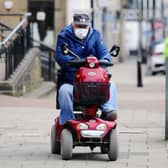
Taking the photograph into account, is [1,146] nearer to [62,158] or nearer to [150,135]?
[62,158]

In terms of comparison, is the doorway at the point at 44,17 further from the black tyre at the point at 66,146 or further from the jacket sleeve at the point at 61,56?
the black tyre at the point at 66,146

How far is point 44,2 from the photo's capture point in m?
35.5

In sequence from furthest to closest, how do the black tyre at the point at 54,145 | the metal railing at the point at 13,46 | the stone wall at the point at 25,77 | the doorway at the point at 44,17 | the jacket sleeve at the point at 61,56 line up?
the doorway at the point at 44,17 < the metal railing at the point at 13,46 < the stone wall at the point at 25,77 < the black tyre at the point at 54,145 < the jacket sleeve at the point at 61,56

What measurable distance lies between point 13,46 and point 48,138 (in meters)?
8.79

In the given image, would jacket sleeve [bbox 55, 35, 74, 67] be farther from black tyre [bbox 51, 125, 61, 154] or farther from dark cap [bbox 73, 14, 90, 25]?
black tyre [bbox 51, 125, 61, 154]

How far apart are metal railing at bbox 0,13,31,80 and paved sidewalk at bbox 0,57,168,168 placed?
1.38 meters

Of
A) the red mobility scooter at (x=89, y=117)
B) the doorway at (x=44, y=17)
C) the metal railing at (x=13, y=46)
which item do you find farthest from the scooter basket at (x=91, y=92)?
the doorway at (x=44, y=17)

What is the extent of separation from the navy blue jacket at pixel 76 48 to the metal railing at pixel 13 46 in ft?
30.1

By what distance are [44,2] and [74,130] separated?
84.0 feet

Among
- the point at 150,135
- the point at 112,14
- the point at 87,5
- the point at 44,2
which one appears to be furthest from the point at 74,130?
the point at 112,14

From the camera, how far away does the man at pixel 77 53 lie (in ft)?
33.3

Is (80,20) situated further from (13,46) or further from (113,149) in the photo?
(13,46)

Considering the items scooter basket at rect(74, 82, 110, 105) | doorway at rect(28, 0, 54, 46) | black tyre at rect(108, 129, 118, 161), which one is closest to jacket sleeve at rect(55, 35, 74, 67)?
scooter basket at rect(74, 82, 110, 105)

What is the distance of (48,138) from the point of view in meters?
12.5
